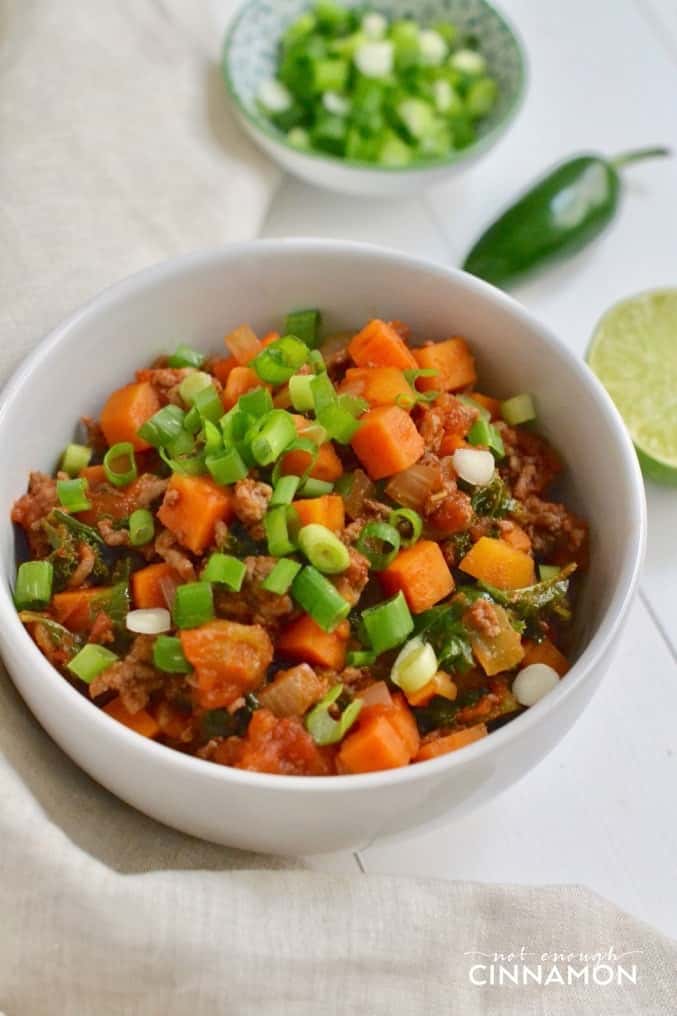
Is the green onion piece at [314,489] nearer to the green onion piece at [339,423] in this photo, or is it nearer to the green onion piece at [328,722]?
the green onion piece at [339,423]

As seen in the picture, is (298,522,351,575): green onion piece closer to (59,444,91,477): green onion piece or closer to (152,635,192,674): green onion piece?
(152,635,192,674): green onion piece

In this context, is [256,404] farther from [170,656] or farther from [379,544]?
[170,656]

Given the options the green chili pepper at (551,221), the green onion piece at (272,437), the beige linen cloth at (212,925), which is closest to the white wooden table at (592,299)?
the green chili pepper at (551,221)

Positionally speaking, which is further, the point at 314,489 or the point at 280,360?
the point at 280,360

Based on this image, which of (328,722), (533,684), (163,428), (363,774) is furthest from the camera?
(163,428)

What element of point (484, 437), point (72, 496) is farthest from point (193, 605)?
point (484, 437)

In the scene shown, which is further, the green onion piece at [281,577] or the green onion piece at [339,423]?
the green onion piece at [339,423]
